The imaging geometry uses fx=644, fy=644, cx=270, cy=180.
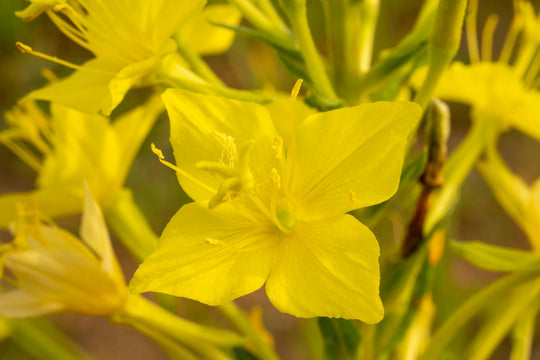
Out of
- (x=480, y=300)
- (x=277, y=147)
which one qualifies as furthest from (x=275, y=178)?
(x=480, y=300)

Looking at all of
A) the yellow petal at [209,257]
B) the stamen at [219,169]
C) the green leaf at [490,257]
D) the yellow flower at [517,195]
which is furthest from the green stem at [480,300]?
the stamen at [219,169]

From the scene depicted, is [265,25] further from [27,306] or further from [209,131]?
[27,306]

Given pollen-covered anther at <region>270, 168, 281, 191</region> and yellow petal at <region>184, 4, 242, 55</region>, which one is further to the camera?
yellow petal at <region>184, 4, 242, 55</region>

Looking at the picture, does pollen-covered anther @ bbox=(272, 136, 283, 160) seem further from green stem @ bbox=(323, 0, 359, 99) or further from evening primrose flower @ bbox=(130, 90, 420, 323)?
green stem @ bbox=(323, 0, 359, 99)

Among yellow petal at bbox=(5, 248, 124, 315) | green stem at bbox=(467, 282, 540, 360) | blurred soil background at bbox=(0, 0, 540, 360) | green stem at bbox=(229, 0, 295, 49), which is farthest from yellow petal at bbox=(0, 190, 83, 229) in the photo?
blurred soil background at bbox=(0, 0, 540, 360)

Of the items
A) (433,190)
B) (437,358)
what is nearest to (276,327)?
(437,358)

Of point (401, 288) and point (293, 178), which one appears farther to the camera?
point (401, 288)

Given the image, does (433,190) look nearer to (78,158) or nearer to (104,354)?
(78,158)
